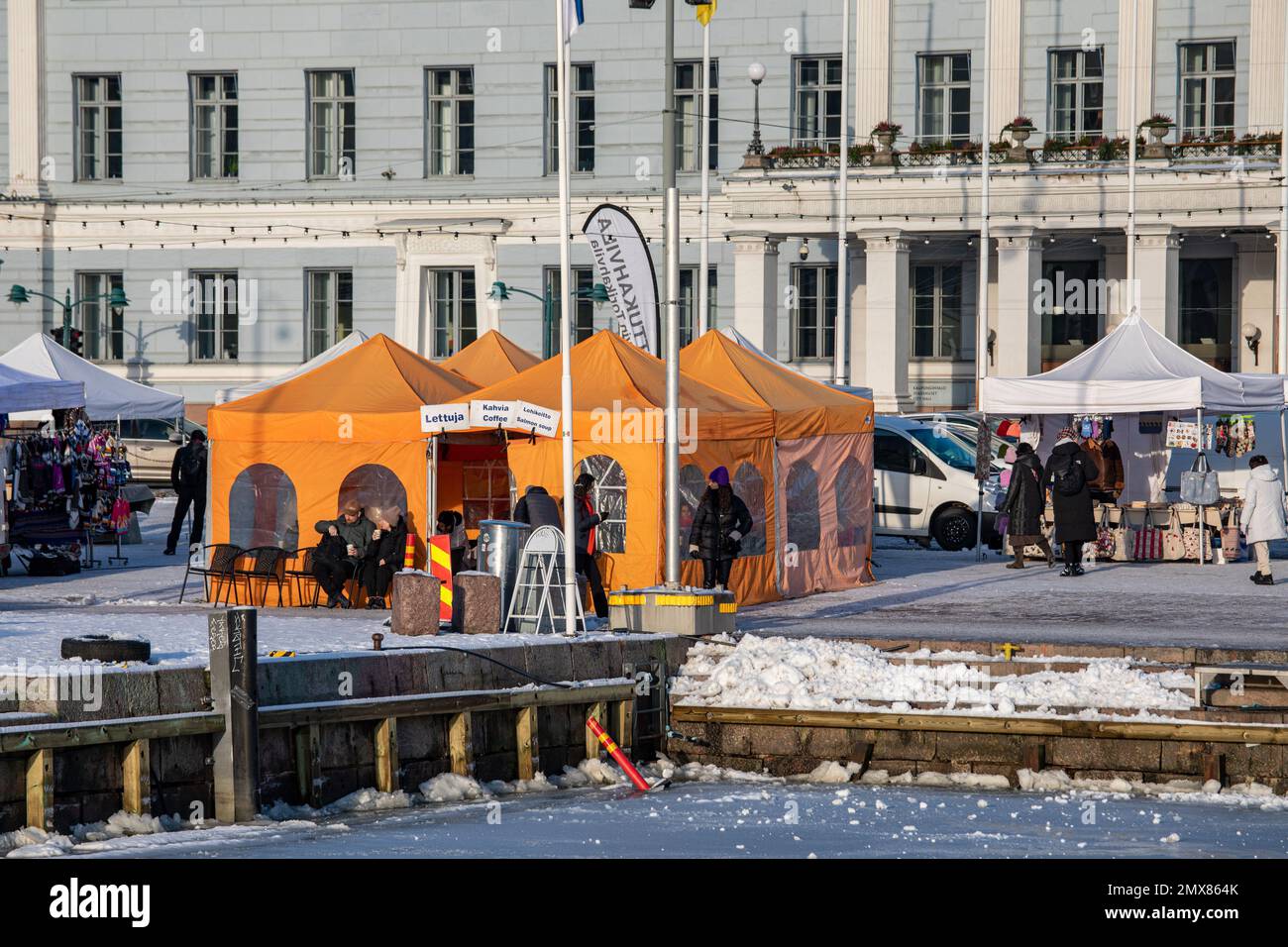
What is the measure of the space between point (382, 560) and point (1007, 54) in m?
29.0

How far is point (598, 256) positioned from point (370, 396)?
3.25 m

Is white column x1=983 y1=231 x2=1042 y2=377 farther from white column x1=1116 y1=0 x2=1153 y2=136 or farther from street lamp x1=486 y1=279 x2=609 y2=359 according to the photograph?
street lamp x1=486 y1=279 x2=609 y2=359

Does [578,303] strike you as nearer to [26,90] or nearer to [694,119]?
[694,119]

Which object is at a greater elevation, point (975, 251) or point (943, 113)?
point (943, 113)

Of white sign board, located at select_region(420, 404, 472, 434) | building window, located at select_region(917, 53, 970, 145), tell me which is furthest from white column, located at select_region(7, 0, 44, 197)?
white sign board, located at select_region(420, 404, 472, 434)

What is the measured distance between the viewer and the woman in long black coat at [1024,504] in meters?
28.6

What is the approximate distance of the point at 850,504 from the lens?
27156 mm

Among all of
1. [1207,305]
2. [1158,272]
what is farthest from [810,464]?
[1207,305]

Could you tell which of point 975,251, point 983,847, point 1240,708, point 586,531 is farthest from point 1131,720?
point 975,251

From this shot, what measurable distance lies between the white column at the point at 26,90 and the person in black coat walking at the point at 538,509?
112ft

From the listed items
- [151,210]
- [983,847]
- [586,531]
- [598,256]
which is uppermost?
[151,210]

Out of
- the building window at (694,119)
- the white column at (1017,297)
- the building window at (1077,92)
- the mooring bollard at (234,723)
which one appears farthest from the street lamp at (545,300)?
the mooring bollard at (234,723)
